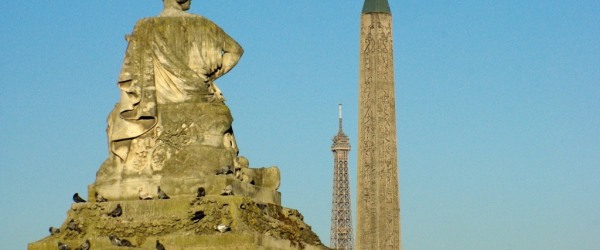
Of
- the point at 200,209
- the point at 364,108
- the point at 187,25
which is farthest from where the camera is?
the point at 364,108

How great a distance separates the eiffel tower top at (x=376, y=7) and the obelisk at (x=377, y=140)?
3cm

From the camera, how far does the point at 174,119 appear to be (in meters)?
27.8

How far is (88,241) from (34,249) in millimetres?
1072

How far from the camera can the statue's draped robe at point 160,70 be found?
2783 centimetres

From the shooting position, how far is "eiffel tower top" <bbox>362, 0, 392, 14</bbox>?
202 feet

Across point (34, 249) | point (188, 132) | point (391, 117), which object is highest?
point (391, 117)

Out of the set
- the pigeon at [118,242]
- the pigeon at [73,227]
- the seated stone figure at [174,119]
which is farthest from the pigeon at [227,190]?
the pigeon at [73,227]

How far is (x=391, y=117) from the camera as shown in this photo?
61562 millimetres

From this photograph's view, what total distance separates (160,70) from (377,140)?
33.3 m

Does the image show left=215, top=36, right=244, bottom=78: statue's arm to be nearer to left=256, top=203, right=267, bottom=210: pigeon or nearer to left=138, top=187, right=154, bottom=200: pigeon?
left=256, top=203, right=267, bottom=210: pigeon

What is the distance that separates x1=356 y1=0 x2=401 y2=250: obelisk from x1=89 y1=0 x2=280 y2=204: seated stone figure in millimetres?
32638

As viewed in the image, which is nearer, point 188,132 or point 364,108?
point 188,132

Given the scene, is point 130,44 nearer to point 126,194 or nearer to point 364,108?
point 126,194

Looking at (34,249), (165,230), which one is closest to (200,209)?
(165,230)
